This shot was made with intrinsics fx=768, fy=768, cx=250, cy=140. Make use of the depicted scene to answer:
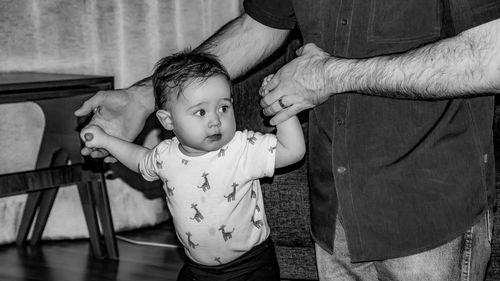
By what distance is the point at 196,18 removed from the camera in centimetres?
380

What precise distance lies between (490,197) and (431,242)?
15 cm

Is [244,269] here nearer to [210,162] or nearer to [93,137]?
[210,162]

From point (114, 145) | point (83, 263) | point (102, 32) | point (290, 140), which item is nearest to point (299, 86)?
point (290, 140)

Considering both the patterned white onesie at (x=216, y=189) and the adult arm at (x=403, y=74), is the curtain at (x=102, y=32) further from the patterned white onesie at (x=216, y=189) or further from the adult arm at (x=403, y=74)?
the adult arm at (x=403, y=74)

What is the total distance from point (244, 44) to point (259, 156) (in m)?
0.32

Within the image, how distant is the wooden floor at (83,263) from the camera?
9.85 feet

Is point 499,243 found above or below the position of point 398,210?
below

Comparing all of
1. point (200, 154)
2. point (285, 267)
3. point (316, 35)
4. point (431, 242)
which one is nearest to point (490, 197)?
point (431, 242)

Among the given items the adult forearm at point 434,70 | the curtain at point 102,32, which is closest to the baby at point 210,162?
the adult forearm at point 434,70

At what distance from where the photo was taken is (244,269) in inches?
70.5

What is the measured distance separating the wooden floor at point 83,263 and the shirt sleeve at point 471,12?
74.1 inches

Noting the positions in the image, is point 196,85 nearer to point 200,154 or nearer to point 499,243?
point 200,154

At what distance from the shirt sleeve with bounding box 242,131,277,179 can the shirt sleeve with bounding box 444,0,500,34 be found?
1.75ft

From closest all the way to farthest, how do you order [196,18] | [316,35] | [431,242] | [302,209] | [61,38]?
[431,242]
[316,35]
[302,209]
[61,38]
[196,18]
